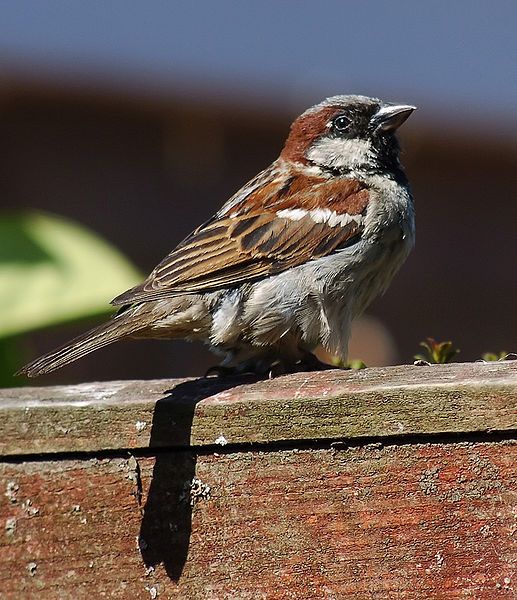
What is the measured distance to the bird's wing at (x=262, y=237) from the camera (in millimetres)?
2504

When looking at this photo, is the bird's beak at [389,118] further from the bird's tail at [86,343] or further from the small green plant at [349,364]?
the bird's tail at [86,343]

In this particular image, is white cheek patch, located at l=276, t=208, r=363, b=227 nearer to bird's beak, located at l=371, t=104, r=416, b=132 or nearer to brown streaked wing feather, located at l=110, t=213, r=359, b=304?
brown streaked wing feather, located at l=110, t=213, r=359, b=304

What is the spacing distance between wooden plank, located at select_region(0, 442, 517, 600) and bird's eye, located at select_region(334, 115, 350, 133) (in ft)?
5.31

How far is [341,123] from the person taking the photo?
10.3ft

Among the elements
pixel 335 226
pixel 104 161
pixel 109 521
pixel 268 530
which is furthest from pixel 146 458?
pixel 104 161

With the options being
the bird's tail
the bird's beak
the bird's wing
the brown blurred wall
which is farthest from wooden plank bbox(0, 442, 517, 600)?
the brown blurred wall

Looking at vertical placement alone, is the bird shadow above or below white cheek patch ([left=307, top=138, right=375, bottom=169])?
below

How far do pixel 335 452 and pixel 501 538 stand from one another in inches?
10.5

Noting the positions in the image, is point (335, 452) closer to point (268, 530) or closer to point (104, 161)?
point (268, 530)

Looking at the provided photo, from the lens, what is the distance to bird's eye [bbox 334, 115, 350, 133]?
312 centimetres

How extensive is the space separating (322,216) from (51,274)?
691 millimetres

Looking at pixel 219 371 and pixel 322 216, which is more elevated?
pixel 322 216

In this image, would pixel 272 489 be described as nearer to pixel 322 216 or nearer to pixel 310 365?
pixel 310 365

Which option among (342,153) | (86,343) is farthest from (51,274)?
(342,153)
